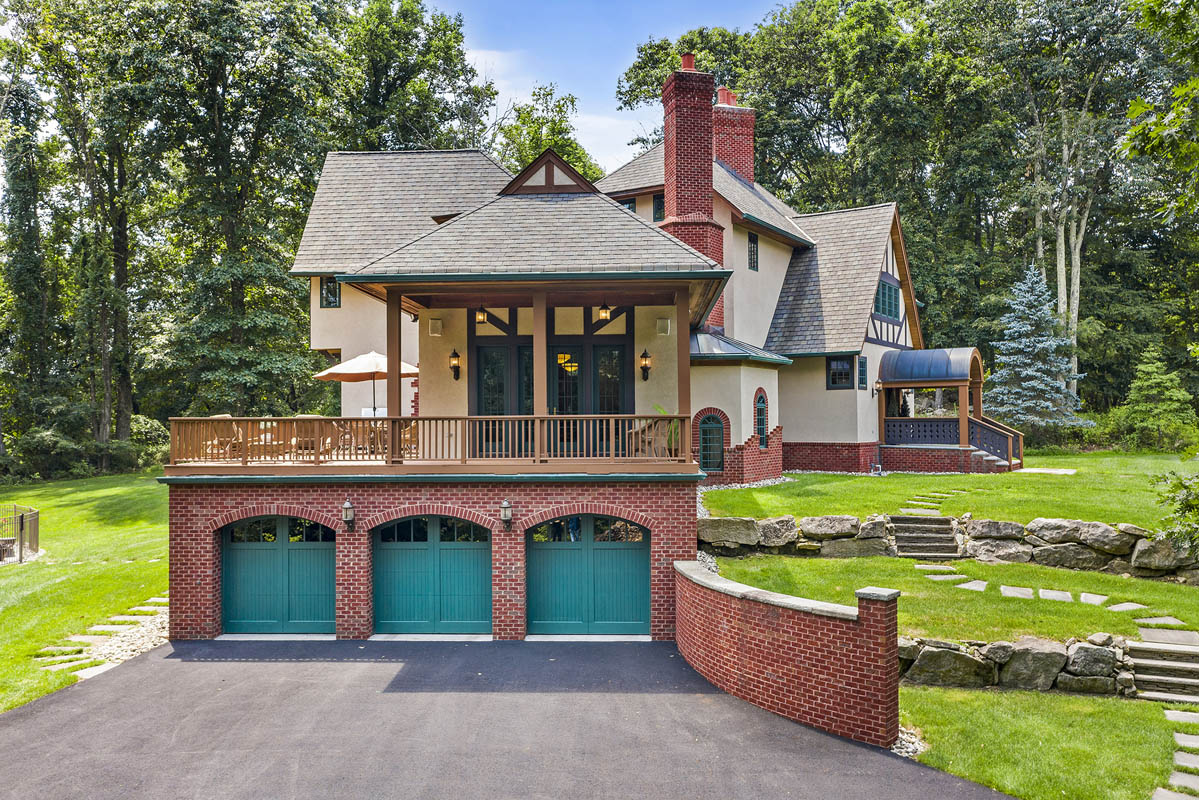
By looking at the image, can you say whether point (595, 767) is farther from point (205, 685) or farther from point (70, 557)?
point (70, 557)

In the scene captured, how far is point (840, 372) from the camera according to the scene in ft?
72.9

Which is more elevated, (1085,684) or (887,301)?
(887,301)

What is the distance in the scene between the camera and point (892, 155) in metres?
32.8

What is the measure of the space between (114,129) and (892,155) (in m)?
32.5

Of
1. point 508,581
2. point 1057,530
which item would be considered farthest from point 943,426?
point 508,581

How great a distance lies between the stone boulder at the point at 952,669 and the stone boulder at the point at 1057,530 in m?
5.37

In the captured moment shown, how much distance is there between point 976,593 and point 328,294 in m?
16.8

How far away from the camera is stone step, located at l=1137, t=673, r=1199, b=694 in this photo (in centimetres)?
842

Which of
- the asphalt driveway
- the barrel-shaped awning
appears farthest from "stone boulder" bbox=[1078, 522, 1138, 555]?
the barrel-shaped awning

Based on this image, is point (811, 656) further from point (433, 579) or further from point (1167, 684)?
point (433, 579)

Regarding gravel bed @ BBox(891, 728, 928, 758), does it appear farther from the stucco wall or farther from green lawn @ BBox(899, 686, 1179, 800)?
the stucco wall

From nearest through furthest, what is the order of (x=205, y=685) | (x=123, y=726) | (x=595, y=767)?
1. (x=595, y=767)
2. (x=123, y=726)
3. (x=205, y=685)

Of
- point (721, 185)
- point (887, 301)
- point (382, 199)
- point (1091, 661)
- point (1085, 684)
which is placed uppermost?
point (721, 185)

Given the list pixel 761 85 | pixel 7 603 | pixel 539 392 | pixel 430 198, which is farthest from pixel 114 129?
pixel 761 85
